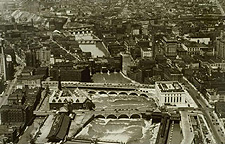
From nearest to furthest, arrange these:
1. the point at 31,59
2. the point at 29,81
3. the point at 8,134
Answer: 1. the point at 8,134
2. the point at 29,81
3. the point at 31,59

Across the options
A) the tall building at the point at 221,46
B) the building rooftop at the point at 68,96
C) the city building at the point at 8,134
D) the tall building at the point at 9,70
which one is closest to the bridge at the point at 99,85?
the building rooftop at the point at 68,96

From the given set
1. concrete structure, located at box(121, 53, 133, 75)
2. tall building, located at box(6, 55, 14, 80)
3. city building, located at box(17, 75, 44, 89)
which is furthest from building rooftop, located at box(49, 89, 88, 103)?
concrete structure, located at box(121, 53, 133, 75)

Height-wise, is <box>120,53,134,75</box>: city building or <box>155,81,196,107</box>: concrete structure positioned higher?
<box>120,53,134,75</box>: city building

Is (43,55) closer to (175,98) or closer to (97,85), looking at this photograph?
(97,85)

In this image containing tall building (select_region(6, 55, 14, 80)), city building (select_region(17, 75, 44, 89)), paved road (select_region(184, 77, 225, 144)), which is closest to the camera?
paved road (select_region(184, 77, 225, 144))

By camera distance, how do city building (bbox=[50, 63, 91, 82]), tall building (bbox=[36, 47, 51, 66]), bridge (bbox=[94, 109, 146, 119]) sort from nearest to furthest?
bridge (bbox=[94, 109, 146, 119])
city building (bbox=[50, 63, 91, 82])
tall building (bbox=[36, 47, 51, 66])

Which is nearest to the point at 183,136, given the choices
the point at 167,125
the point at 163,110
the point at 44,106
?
the point at 167,125

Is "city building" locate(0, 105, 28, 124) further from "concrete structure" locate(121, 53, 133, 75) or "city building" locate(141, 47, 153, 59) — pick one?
"city building" locate(141, 47, 153, 59)

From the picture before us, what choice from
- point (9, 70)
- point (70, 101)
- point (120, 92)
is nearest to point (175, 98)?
point (120, 92)

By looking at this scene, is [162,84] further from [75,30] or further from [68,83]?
[75,30]
